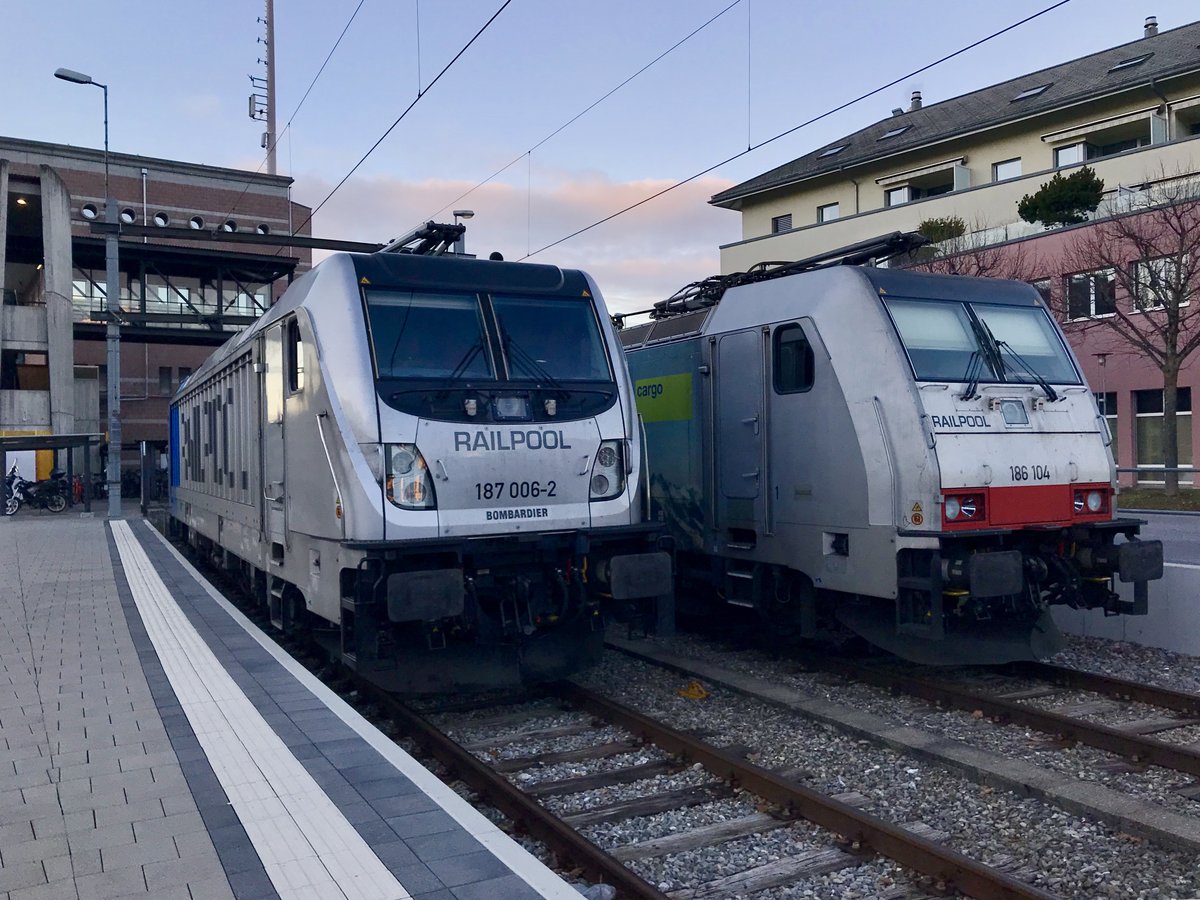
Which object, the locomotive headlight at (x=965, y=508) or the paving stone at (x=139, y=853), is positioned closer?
the paving stone at (x=139, y=853)

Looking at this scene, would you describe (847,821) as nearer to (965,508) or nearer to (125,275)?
(965,508)

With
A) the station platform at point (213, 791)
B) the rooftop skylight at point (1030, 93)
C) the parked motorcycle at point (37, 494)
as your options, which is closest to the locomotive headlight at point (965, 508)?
the station platform at point (213, 791)

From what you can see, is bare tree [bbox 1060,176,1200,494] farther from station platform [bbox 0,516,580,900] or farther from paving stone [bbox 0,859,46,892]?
paving stone [bbox 0,859,46,892]

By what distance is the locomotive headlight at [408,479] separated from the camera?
22.6 feet

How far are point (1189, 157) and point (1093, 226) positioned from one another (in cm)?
296

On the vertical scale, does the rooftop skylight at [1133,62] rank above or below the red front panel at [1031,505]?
above

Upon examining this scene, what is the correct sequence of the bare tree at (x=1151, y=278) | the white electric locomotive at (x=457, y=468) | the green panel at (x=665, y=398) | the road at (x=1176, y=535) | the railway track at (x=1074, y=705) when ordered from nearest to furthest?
the railway track at (x=1074, y=705) < the white electric locomotive at (x=457, y=468) < the green panel at (x=665, y=398) < the road at (x=1176, y=535) < the bare tree at (x=1151, y=278)

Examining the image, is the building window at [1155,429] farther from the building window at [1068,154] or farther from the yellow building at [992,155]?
the building window at [1068,154]

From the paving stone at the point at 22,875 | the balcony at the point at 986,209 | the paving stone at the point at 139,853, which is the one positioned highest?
the balcony at the point at 986,209

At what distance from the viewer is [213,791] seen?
4.94 metres

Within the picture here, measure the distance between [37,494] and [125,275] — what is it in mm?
17489

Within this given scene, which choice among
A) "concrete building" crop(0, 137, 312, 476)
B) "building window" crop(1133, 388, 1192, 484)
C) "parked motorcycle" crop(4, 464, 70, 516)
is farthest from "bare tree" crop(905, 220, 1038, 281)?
"parked motorcycle" crop(4, 464, 70, 516)

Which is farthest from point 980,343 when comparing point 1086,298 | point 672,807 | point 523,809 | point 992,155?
point 992,155

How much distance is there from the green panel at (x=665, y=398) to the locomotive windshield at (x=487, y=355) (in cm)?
224
